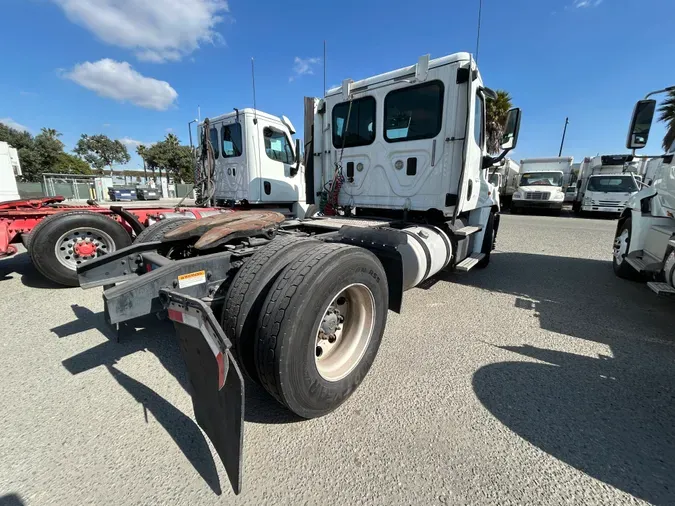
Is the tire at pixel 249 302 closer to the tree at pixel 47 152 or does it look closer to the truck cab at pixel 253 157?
the truck cab at pixel 253 157

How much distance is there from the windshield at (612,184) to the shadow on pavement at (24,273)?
20.7 m

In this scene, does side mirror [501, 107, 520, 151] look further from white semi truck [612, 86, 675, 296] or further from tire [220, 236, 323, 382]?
tire [220, 236, 323, 382]

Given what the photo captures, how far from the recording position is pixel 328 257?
197 cm

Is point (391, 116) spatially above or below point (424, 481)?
above

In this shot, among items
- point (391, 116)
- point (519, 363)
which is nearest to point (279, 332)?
point (519, 363)

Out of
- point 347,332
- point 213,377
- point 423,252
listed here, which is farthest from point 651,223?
point 213,377

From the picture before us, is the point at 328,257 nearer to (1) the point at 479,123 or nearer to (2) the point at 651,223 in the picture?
(1) the point at 479,123

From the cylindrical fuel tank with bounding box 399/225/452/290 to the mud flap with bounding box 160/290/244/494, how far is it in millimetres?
2074

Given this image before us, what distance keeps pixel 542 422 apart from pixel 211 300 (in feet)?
→ 7.63

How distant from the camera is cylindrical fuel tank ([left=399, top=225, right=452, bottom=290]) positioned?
3269 millimetres

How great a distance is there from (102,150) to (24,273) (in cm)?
8214

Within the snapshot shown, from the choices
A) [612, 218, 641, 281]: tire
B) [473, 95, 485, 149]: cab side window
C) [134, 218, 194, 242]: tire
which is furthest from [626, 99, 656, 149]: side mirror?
[134, 218, 194, 242]: tire

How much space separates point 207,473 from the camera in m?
1.63

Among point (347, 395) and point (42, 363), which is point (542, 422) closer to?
point (347, 395)
